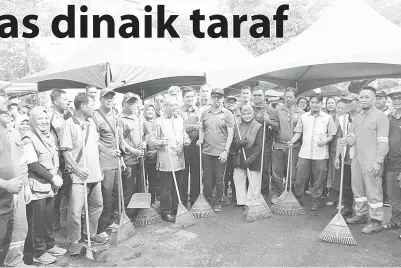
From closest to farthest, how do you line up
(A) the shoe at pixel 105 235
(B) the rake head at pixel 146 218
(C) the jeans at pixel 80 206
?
(C) the jeans at pixel 80 206, (A) the shoe at pixel 105 235, (B) the rake head at pixel 146 218

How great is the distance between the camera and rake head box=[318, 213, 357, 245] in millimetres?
4504

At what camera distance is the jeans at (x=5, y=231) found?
313cm

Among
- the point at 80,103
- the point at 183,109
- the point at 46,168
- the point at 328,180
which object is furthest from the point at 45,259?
the point at 328,180

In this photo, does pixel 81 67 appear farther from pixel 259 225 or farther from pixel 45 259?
pixel 259 225

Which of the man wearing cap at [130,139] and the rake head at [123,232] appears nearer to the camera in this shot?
the rake head at [123,232]

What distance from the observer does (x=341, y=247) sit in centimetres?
445

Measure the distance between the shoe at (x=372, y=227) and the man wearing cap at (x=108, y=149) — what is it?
3526 mm

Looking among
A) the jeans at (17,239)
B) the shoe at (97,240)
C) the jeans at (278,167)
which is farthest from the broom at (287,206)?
the jeans at (17,239)

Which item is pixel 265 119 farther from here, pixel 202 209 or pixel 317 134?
pixel 202 209

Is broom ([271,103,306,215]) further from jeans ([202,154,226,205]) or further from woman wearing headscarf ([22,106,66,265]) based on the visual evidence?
woman wearing headscarf ([22,106,66,265])

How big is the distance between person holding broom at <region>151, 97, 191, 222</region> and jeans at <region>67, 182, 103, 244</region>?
4.17 feet

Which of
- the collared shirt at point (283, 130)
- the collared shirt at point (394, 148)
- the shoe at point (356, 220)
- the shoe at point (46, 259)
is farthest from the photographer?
the collared shirt at point (283, 130)

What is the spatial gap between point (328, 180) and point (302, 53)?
2505mm

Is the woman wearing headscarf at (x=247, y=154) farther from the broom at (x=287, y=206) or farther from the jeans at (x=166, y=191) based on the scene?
the jeans at (x=166, y=191)
